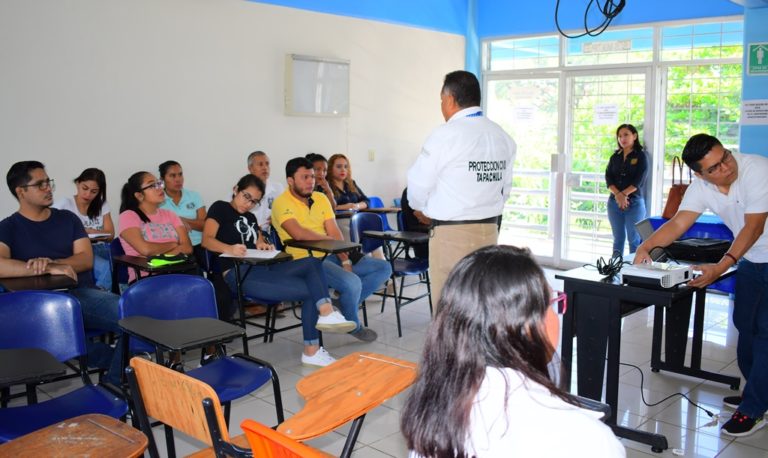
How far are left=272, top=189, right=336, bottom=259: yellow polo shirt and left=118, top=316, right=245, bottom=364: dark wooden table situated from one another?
2.07 meters

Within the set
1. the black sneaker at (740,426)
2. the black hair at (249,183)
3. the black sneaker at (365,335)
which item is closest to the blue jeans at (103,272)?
the black hair at (249,183)

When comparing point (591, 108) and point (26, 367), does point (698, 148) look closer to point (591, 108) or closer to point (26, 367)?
point (26, 367)

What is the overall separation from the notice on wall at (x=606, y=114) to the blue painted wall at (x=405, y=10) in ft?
6.42

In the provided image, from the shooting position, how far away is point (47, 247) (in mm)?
3877

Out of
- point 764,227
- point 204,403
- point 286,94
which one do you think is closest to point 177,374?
point 204,403

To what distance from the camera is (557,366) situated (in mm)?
1523

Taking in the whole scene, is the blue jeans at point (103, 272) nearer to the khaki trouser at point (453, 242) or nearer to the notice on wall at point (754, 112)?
the khaki trouser at point (453, 242)

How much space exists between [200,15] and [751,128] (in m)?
4.75

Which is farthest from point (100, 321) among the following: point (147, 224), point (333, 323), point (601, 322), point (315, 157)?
point (315, 157)

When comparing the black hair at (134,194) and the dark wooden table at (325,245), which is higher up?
the black hair at (134,194)

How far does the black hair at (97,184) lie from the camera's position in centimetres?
492

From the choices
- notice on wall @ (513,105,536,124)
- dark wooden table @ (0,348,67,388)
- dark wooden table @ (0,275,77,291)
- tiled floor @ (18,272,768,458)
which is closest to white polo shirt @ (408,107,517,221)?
tiled floor @ (18,272,768,458)

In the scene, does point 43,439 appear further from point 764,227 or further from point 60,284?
point 764,227

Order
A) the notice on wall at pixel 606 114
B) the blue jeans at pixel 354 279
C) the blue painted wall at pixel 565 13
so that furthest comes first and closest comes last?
Result: the notice on wall at pixel 606 114 → the blue painted wall at pixel 565 13 → the blue jeans at pixel 354 279
